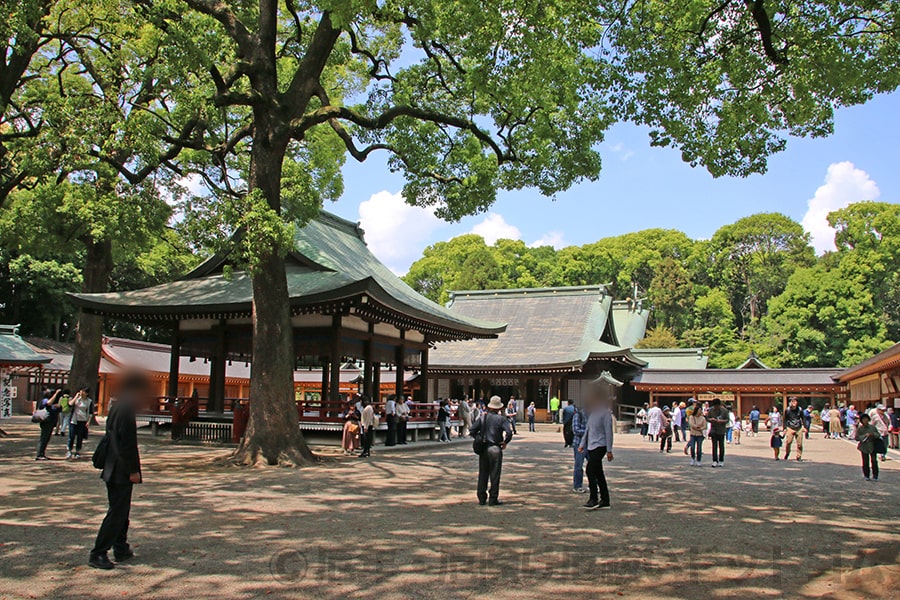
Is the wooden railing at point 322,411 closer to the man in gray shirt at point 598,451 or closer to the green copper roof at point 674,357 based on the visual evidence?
the man in gray shirt at point 598,451

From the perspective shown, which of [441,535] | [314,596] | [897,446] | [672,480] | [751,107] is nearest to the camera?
[314,596]

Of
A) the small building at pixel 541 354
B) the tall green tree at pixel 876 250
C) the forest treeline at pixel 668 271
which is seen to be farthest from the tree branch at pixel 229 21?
the tall green tree at pixel 876 250

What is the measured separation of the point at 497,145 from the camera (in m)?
15.0

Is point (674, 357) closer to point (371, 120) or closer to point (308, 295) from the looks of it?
point (308, 295)

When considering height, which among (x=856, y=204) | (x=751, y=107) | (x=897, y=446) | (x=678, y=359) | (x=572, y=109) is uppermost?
(x=856, y=204)

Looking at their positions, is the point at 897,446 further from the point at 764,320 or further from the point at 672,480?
the point at 764,320

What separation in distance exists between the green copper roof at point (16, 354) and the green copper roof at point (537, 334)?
58.9 feet

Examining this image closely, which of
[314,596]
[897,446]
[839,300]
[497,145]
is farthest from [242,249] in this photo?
[839,300]

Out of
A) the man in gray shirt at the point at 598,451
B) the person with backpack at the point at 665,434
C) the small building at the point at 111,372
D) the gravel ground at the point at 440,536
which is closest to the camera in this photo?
the gravel ground at the point at 440,536

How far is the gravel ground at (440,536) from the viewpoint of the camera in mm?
5379

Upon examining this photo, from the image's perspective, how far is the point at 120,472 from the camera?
19.2 ft

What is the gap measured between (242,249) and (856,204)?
52672 millimetres

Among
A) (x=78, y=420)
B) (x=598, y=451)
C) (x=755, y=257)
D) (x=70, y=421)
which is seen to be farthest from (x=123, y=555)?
(x=755, y=257)

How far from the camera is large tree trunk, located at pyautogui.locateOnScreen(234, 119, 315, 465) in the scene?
1345cm
